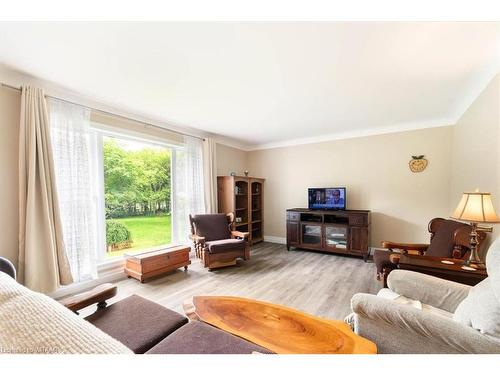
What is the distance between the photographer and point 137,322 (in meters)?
1.19

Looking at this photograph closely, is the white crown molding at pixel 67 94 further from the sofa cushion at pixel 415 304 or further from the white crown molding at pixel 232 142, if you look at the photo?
the sofa cushion at pixel 415 304

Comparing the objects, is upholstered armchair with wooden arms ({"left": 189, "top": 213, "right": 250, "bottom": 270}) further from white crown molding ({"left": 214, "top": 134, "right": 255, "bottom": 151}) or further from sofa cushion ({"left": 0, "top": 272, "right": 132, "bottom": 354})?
sofa cushion ({"left": 0, "top": 272, "right": 132, "bottom": 354})

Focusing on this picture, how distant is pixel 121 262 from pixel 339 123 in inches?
153

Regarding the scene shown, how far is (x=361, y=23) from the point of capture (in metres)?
1.38

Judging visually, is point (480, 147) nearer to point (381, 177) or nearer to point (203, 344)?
point (381, 177)

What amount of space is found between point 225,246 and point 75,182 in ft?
6.58

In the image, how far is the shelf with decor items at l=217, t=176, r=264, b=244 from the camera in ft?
14.1

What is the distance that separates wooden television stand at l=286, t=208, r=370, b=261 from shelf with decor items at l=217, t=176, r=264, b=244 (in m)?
0.87

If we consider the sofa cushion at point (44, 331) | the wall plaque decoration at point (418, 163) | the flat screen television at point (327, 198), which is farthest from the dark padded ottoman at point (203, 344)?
the wall plaque decoration at point (418, 163)

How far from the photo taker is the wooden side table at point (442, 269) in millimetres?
1562

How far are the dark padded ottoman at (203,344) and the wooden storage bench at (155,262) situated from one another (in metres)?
1.91

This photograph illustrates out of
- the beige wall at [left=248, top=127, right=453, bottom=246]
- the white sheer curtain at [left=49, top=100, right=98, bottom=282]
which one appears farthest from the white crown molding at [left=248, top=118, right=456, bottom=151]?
the white sheer curtain at [left=49, top=100, right=98, bottom=282]
